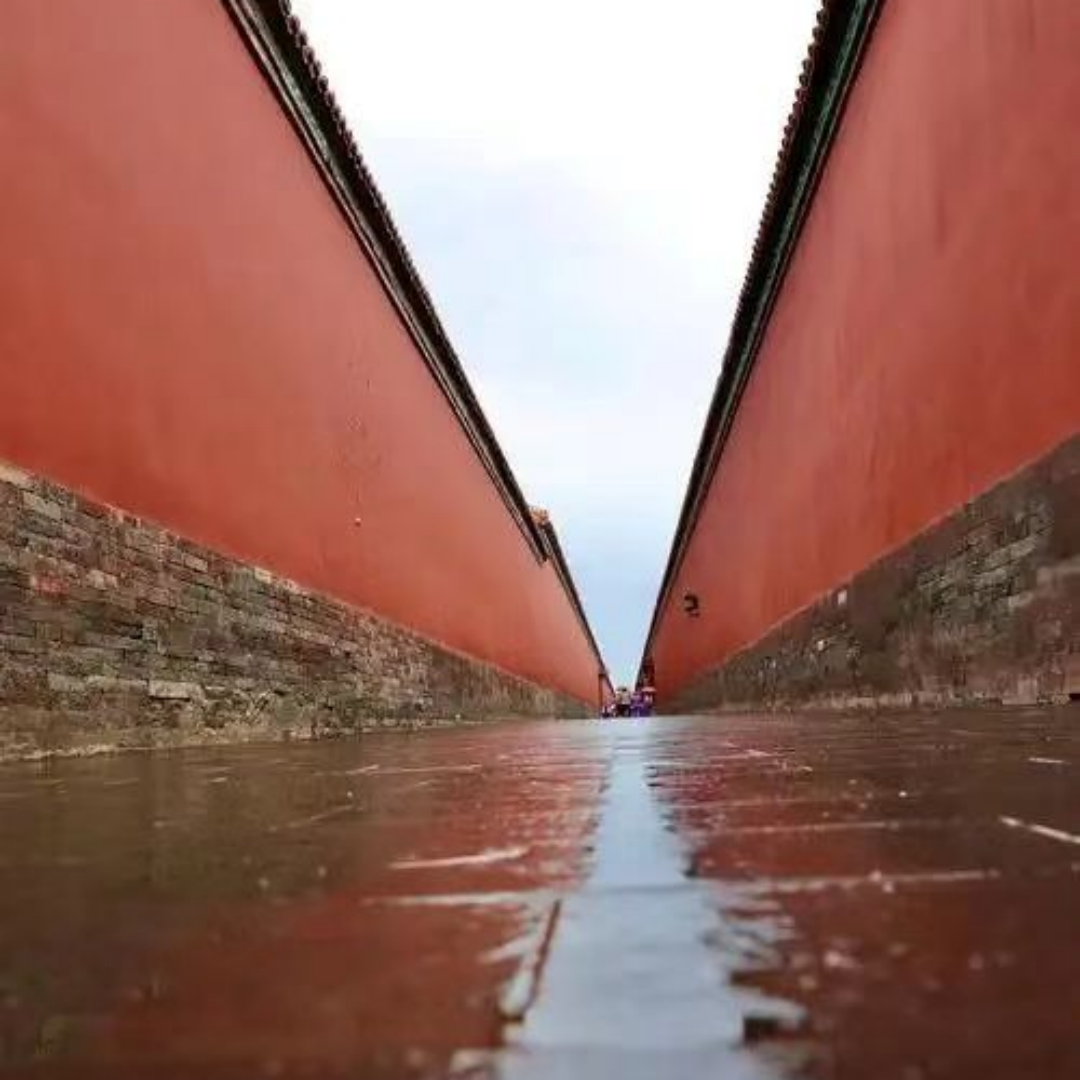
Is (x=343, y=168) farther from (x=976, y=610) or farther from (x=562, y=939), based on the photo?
(x=562, y=939)

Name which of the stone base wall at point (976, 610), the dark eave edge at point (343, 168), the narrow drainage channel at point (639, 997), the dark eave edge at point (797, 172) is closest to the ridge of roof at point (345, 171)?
the dark eave edge at point (343, 168)

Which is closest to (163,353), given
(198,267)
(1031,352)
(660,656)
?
(198,267)

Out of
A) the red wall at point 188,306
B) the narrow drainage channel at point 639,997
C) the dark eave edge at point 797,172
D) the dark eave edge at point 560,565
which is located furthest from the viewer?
the dark eave edge at point 560,565

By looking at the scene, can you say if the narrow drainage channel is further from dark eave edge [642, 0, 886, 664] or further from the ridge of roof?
dark eave edge [642, 0, 886, 664]

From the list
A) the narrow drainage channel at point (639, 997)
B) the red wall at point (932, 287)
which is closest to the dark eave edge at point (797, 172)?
the red wall at point (932, 287)

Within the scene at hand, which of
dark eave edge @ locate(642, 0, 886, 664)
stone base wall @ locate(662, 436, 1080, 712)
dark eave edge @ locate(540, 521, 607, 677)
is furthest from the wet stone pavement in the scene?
dark eave edge @ locate(540, 521, 607, 677)

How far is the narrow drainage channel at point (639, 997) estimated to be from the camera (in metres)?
0.61

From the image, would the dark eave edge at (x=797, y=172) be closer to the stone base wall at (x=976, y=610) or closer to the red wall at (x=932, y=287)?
the red wall at (x=932, y=287)

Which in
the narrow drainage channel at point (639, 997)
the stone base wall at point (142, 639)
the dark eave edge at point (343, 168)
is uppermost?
the dark eave edge at point (343, 168)

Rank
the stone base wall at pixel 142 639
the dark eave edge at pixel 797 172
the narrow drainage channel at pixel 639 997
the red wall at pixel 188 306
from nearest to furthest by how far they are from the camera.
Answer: the narrow drainage channel at pixel 639 997, the stone base wall at pixel 142 639, the red wall at pixel 188 306, the dark eave edge at pixel 797 172

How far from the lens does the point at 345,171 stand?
8.66 meters

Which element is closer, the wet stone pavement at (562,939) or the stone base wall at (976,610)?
the wet stone pavement at (562,939)

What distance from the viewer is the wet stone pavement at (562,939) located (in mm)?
637

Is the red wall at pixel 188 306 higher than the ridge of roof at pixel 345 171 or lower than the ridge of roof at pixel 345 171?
lower
